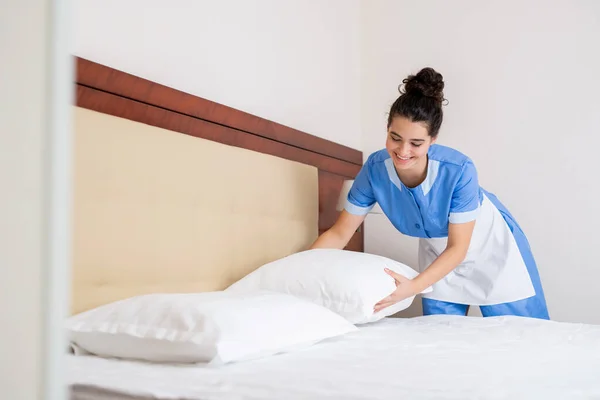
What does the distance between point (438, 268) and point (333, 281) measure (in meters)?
0.43

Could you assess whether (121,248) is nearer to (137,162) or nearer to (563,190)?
(137,162)

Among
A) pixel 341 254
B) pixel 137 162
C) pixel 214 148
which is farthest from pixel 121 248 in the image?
pixel 341 254

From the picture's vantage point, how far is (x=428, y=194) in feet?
7.59

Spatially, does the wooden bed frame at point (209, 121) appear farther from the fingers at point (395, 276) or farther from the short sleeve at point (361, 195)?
the fingers at point (395, 276)

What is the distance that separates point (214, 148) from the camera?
2148mm

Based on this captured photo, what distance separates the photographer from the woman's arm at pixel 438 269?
2.13 m

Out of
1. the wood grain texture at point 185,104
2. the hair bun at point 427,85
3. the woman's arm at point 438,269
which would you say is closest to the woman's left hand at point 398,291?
the woman's arm at point 438,269

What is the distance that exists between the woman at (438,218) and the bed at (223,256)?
0.23 meters

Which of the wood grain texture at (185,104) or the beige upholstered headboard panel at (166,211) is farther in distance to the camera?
the wood grain texture at (185,104)

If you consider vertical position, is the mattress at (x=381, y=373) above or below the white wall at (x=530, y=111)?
below

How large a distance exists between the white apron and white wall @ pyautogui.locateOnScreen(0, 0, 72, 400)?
2.12m

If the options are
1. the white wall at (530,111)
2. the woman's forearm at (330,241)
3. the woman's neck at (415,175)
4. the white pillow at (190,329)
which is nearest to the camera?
the white pillow at (190,329)

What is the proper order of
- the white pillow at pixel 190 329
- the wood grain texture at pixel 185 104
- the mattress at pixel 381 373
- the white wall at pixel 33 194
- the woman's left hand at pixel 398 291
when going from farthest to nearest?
the woman's left hand at pixel 398 291, the wood grain texture at pixel 185 104, the white pillow at pixel 190 329, the mattress at pixel 381 373, the white wall at pixel 33 194

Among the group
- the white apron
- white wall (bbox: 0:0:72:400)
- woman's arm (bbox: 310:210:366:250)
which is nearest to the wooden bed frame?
woman's arm (bbox: 310:210:366:250)
